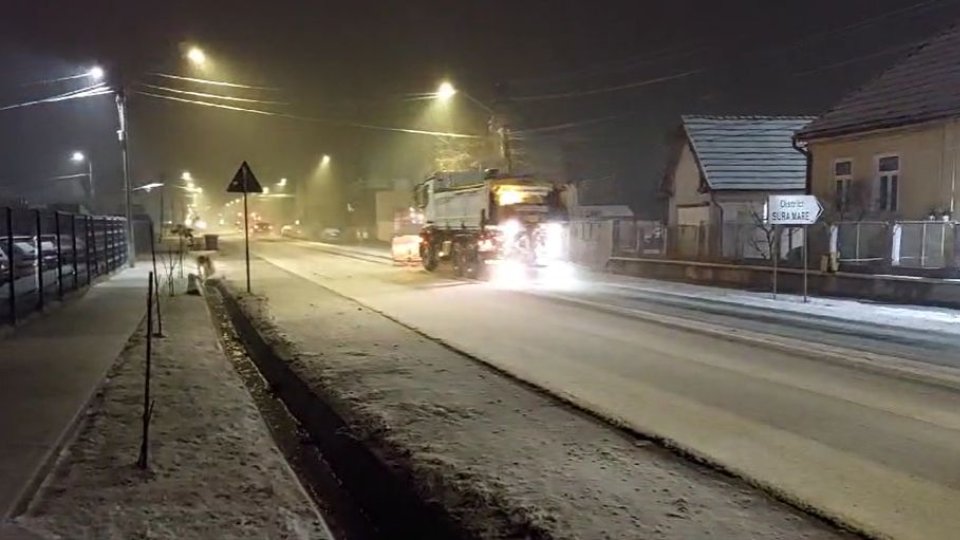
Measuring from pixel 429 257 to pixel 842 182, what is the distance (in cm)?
1484

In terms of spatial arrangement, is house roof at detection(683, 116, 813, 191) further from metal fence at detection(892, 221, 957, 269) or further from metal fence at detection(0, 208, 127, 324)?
metal fence at detection(0, 208, 127, 324)

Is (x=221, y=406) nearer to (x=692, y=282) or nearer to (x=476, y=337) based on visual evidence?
(x=476, y=337)

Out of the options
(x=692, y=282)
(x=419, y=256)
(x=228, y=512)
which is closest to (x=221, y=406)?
(x=228, y=512)

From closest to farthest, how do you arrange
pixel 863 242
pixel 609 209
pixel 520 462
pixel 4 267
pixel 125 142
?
pixel 520 462 → pixel 4 267 → pixel 863 242 → pixel 125 142 → pixel 609 209

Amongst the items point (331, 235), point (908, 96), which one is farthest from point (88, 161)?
point (908, 96)

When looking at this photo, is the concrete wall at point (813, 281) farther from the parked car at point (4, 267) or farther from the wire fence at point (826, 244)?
the parked car at point (4, 267)

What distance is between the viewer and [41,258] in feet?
49.6

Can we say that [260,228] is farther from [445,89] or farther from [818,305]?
[818,305]

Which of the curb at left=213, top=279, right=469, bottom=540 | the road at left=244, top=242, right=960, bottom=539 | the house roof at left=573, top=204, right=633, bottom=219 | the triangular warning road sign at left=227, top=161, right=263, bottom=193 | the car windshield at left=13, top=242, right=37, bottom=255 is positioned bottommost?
the curb at left=213, top=279, right=469, bottom=540

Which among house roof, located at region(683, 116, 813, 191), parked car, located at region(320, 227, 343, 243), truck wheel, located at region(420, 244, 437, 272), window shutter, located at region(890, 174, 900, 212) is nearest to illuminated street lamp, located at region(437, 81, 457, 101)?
truck wheel, located at region(420, 244, 437, 272)

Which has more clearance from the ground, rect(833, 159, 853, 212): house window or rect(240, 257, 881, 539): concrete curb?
rect(833, 159, 853, 212): house window

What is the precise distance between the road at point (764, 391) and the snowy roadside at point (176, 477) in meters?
3.33

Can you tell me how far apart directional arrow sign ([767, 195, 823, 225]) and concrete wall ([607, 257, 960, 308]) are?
76.3 inches

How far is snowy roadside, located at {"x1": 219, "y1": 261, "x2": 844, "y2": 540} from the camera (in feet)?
17.4
